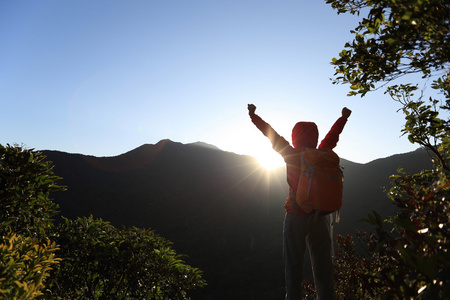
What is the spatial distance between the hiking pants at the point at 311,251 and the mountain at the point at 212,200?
16.0m

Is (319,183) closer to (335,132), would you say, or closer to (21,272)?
(335,132)

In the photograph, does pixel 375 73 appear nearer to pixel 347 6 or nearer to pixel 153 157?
pixel 347 6

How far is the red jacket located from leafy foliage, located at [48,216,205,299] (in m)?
2.88

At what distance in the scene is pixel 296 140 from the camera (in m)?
3.42

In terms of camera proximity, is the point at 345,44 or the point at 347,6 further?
the point at 345,44

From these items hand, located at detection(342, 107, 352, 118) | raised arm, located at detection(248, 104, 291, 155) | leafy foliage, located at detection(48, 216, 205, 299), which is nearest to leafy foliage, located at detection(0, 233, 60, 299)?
raised arm, located at detection(248, 104, 291, 155)

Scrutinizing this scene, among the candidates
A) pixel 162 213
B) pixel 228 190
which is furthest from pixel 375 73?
pixel 228 190

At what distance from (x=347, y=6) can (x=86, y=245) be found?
487 centimetres

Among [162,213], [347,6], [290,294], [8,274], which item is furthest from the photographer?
[162,213]

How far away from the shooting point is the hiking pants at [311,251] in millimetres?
3020

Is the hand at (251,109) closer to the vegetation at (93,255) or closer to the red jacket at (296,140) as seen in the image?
the red jacket at (296,140)

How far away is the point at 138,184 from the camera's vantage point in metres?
34.2

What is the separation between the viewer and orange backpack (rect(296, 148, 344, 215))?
2.90 metres

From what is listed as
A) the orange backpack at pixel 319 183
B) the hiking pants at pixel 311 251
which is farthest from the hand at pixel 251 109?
the hiking pants at pixel 311 251
